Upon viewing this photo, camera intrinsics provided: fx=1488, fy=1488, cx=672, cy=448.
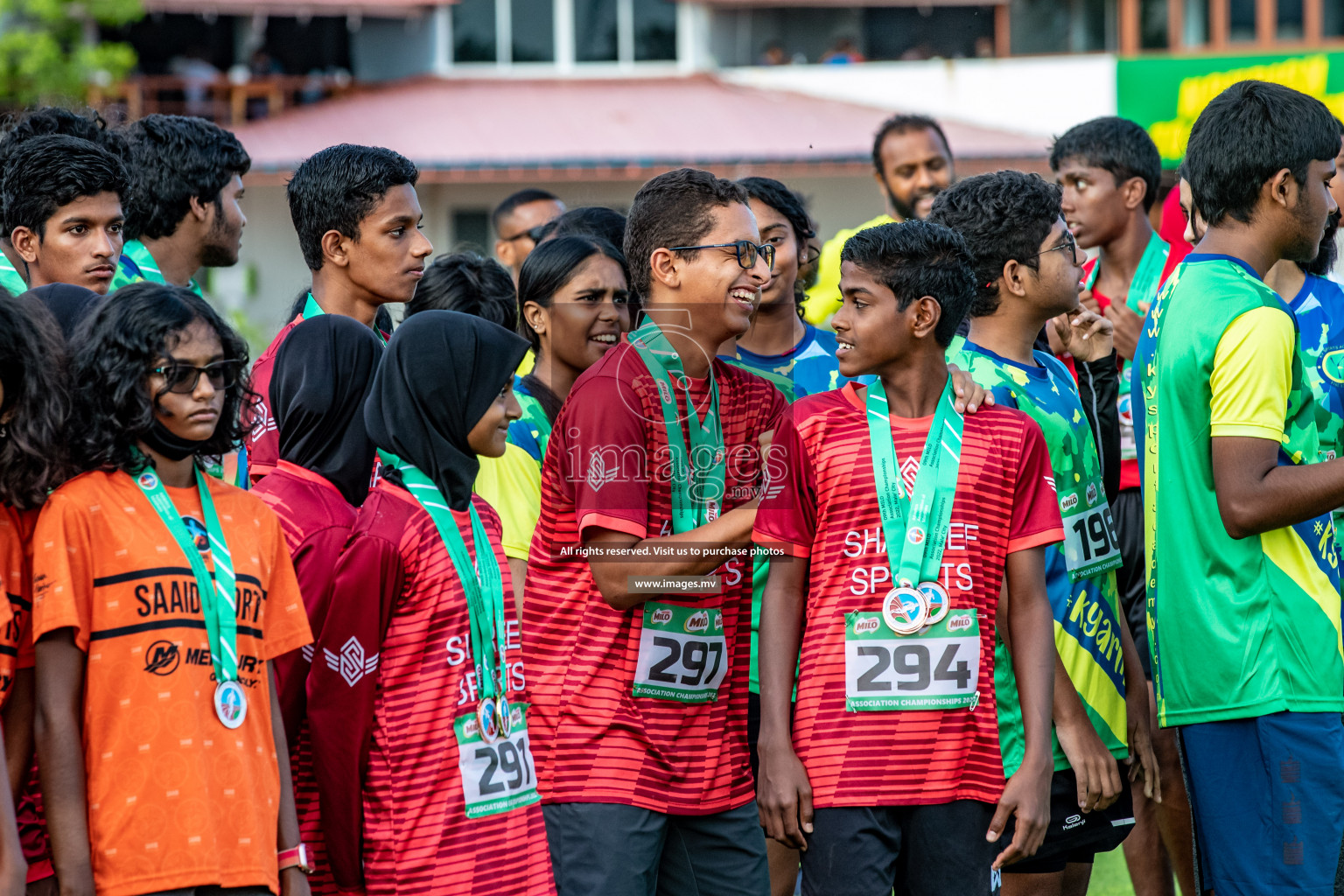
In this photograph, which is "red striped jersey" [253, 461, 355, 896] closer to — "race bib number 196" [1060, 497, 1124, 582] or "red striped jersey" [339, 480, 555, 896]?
"red striped jersey" [339, 480, 555, 896]

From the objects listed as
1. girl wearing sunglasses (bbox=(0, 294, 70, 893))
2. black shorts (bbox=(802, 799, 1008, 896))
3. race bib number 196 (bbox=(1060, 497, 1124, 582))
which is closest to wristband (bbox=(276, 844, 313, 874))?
girl wearing sunglasses (bbox=(0, 294, 70, 893))

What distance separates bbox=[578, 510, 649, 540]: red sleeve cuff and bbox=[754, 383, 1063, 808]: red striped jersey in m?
0.30


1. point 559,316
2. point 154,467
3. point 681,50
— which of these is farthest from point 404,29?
point 154,467

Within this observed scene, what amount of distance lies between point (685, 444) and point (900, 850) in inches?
→ 42.6

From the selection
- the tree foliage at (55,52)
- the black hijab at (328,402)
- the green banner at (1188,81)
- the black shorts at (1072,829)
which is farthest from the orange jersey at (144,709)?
the tree foliage at (55,52)

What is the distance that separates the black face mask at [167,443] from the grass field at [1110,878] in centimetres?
398

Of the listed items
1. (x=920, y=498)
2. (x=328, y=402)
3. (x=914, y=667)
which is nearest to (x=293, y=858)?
(x=328, y=402)

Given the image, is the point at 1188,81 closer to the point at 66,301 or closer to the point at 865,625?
the point at 865,625

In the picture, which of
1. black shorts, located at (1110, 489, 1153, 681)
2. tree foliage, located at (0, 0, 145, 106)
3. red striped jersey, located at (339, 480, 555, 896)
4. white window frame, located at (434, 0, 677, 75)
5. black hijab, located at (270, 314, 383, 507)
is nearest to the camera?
red striped jersey, located at (339, 480, 555, 896)

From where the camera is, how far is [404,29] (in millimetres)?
26266

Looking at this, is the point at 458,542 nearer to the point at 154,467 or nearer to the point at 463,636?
the point at 463,636

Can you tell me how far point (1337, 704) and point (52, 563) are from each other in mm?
2981

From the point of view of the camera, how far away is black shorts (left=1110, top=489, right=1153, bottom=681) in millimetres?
5402

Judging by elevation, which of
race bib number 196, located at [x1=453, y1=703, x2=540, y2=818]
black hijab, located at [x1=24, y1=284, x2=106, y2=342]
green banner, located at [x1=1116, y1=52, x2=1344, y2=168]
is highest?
green banner, located at [x1=1116, y1=52, x2=1344, y2=168]
